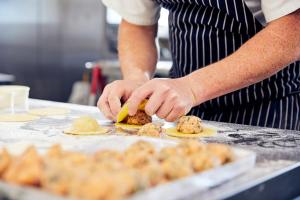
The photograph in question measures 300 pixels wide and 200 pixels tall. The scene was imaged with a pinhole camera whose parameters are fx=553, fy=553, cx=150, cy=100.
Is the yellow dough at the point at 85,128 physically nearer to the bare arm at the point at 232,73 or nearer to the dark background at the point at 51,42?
the bare arm at the point at 232,73

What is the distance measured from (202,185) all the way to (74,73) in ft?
12.4

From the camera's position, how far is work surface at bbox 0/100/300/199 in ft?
3.32

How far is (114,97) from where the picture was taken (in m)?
1.65

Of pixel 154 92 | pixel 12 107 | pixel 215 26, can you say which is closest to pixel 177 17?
pixel 215 26

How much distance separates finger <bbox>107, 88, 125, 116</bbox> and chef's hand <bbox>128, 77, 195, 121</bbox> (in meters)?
0.11

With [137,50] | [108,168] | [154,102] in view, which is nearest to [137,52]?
[137,50]

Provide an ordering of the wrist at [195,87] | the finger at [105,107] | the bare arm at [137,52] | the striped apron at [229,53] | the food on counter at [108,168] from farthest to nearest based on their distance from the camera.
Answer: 1. the bare arm at [137,52]
2. the striped apron at [229,53]
3. the finger at [105,107]
4. the wrist at [195,87]
5. the food on counter at [108,168]

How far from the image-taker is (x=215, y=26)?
1813 mm

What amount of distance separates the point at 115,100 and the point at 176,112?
219mm

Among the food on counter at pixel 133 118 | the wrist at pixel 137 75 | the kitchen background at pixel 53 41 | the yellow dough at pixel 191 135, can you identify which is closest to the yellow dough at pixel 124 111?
the food on counter at pixel 133 118

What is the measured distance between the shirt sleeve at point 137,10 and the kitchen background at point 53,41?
240 cm

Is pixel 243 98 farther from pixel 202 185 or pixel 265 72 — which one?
pixel 202 185

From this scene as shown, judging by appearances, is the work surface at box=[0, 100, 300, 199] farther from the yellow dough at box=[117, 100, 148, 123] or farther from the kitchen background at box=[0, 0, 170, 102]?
the kitchen background at box=[0, 0, 170, 102]

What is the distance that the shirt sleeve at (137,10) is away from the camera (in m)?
2.07
